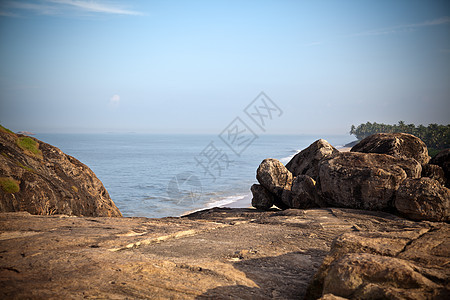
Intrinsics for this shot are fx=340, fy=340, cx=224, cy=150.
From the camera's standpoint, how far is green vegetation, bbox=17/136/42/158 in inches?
540

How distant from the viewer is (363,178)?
1158 centimetres

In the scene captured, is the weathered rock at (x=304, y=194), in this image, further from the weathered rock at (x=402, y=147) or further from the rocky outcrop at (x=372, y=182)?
the weathered rock at (x=402, y=147)

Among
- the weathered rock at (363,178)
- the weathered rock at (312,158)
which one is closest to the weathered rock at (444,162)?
the weathered rock at (363,178)

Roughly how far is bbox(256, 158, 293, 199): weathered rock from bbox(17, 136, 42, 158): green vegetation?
9484 mm

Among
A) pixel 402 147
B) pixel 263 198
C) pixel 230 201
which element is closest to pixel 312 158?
pixel 263 198

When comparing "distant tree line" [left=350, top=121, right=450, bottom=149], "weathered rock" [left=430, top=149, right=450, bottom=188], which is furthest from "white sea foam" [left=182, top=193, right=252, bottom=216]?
"distant tree line" [left=350, top=121, right=450, bottom=149]

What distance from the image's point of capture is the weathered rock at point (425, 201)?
10.1m

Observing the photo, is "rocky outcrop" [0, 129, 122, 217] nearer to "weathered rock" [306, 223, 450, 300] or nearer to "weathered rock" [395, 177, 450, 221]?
"weathered rock" [306, 223, 450, 300]

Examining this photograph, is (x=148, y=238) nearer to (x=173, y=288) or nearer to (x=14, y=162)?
(x=173, y=288)

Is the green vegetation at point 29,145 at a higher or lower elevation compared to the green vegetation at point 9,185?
higher

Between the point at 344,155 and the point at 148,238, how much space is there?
8.19 metres

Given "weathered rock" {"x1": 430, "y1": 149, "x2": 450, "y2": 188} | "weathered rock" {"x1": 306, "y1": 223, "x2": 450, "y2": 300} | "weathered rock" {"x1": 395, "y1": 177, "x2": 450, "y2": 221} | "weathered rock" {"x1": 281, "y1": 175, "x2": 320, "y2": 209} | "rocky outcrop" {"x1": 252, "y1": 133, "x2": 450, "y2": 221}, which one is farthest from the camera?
"weathered rock" {"x1": 281, "y1": 175, "x2": 320, "y2": 209}

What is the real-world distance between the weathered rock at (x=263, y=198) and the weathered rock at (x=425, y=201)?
19.8 ft

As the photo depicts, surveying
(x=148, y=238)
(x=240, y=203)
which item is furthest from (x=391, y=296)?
(x=240, y=203)
